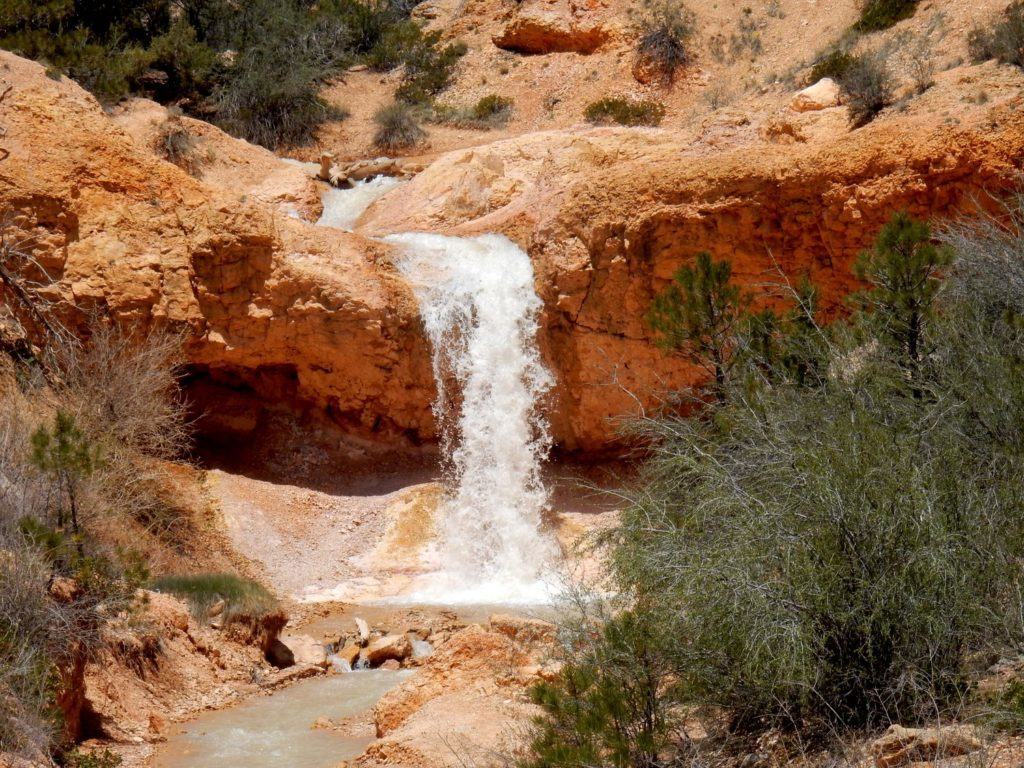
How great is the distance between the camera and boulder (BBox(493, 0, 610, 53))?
3388 cm

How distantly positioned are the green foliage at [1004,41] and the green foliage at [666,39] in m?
12.0

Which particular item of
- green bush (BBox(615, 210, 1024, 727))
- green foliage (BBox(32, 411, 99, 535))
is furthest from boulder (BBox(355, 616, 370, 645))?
green bush (BBox(615, 210, 1024, 727))

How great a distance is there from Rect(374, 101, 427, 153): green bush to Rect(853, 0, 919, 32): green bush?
11.3 meters

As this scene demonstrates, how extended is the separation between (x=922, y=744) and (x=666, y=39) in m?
28.8

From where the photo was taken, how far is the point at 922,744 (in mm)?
5395

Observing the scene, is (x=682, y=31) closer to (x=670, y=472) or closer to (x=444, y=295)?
(x=444, y=295)

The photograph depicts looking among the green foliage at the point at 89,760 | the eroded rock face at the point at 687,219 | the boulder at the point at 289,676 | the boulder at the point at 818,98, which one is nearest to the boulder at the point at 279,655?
the boulder at the point at 289,676

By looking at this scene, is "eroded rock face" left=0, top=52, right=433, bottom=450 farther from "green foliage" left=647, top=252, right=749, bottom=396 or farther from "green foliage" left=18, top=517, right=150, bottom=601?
"green foliage" left=647, top=252, right=749, bottom=396

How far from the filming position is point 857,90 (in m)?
18.4

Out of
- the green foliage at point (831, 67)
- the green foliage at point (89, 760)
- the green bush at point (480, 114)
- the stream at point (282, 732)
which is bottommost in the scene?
the stream at point (282, 732)

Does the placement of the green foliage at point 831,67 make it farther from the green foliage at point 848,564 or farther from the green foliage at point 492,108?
the green foliage at point 848,564

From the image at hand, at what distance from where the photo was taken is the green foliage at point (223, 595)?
12377mm

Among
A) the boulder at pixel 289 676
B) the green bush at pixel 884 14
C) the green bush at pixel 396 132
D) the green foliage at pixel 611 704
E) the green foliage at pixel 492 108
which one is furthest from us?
the green foliage at pixel 492 108

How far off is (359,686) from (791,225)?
961 cm
